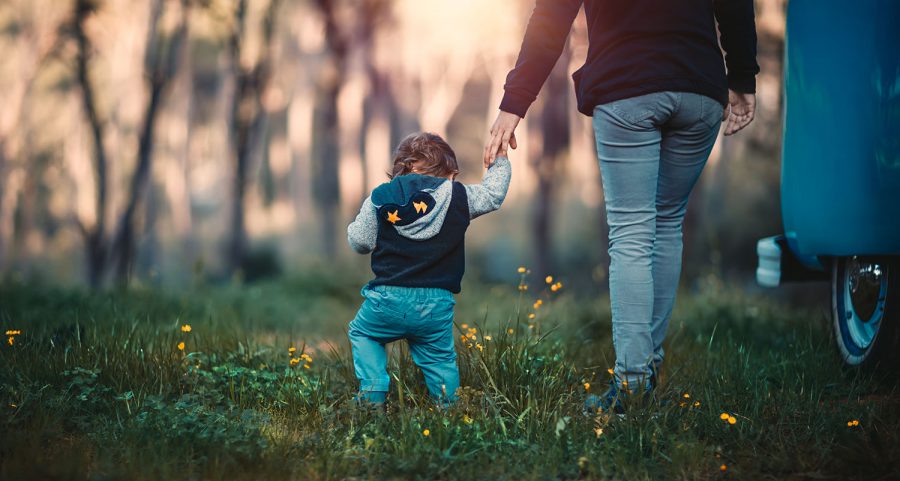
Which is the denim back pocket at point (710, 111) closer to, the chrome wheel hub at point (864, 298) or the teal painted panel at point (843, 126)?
the teal painted panel at point (843, 126)

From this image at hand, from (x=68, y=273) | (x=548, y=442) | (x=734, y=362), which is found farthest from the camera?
(x=68, y=273)

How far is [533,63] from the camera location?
3.26 metres

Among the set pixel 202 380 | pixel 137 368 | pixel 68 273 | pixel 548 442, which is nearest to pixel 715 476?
pixel 548 442

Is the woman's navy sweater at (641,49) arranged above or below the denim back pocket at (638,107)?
above

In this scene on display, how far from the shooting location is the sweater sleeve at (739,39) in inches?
130

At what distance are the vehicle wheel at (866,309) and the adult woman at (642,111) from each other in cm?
90

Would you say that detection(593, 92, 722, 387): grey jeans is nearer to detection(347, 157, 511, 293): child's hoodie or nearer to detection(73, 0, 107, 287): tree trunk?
detection(347, 157, 511, 293): child's hoodie

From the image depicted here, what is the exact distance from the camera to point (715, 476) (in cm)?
266

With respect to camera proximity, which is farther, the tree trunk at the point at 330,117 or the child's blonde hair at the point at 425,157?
the tree trunk at the point at 330,117

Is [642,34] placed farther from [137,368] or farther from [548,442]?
[137,368]

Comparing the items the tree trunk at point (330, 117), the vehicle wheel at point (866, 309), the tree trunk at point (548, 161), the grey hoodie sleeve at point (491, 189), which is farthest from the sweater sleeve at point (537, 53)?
the tree trunk at point (330, 117)

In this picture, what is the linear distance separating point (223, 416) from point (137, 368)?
0.76 m

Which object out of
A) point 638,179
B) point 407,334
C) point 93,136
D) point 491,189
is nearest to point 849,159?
point 638,179

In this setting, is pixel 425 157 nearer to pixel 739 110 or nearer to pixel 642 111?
pixel 642 111
